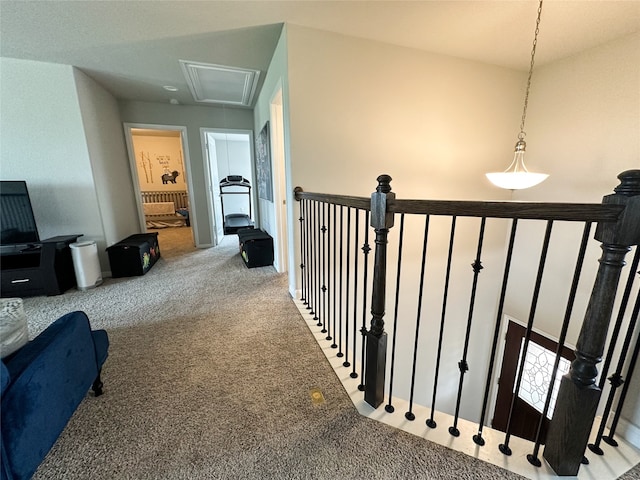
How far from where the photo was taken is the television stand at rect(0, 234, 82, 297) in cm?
257

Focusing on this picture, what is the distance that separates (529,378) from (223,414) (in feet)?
12.3

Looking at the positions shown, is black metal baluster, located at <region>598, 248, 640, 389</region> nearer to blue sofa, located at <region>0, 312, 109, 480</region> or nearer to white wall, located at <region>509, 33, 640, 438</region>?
blue sofa, located at <region>0, 312, 109, 480</region>

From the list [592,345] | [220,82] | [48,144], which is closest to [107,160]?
[48,144]

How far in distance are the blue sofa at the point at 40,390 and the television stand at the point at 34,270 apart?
210cm

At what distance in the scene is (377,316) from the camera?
1280 mm

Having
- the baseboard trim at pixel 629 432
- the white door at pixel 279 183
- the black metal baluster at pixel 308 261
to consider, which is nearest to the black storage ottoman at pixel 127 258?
the white door at pixel 279 183

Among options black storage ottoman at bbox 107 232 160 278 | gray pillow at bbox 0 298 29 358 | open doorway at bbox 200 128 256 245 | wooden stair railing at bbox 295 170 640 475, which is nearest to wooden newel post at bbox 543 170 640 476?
wooden stair railing at bbox 295 170 640 475

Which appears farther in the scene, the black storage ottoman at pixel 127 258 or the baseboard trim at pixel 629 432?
the black storage ottoman at pixel 127 258

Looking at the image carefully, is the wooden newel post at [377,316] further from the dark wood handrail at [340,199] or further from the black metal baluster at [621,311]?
the black metal baluster at [621,311]

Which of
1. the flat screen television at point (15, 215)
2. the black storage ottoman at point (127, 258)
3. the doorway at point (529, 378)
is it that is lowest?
the doorway at point (529, 378)

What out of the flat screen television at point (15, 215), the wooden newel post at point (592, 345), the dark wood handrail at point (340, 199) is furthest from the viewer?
the flat screen television at point (15, 215)

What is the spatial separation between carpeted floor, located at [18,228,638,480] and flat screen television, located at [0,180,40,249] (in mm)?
908

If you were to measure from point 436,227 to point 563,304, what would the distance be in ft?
5.08

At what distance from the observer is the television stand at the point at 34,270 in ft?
8.43
